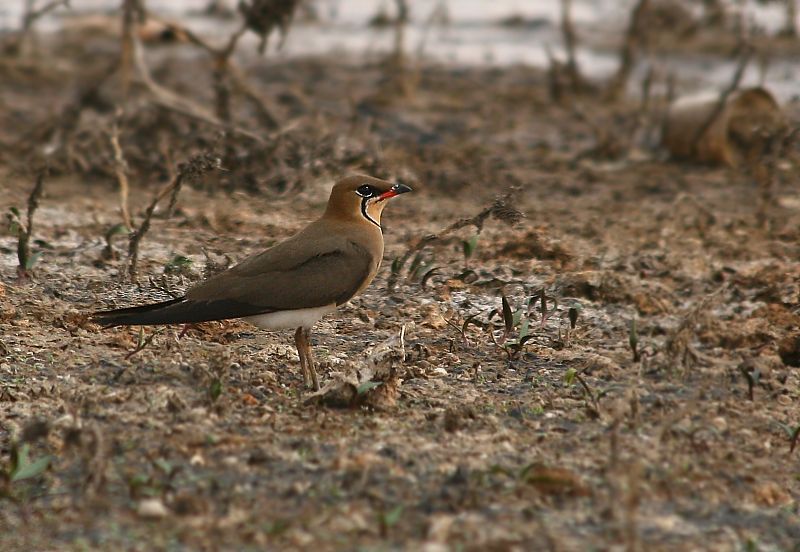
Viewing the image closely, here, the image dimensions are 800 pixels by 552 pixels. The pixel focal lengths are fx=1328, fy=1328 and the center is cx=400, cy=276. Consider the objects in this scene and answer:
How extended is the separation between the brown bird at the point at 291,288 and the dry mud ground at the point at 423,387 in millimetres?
209

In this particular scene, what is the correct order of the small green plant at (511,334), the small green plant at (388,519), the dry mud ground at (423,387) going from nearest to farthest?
1. the small green plant at (388,519)
2. the dry mud ground at (423,387)
3. the small green plant at (511,334)

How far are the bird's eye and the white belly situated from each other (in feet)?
2.04

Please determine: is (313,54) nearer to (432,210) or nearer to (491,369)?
(432,210)

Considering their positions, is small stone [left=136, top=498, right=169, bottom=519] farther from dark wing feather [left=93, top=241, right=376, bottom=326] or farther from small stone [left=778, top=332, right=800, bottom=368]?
small stone [left=778, top=332, right=800, bottom=368]

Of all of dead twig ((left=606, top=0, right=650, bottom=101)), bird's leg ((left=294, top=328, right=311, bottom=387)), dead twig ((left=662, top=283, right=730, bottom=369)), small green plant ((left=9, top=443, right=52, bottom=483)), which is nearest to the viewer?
small green plant ((left=9, top=443, right=52, bottom=483))

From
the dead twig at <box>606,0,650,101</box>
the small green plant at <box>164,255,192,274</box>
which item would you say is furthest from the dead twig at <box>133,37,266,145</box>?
the dead twig at <box>606,0,650,101</box>

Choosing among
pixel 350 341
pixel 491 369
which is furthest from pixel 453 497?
pixel 350 341

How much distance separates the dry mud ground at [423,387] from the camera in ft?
12.2

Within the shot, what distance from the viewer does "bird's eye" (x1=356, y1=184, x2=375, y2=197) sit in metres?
5.34

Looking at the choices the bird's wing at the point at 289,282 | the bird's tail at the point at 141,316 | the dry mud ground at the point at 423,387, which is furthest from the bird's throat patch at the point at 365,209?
the bird's tail at the point at 141,316

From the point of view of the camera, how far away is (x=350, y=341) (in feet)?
17.8

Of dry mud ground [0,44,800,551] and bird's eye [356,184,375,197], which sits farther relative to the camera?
bird's eye [356,184,375,197]

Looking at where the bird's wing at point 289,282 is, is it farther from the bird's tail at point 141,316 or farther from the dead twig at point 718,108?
the dead twig at point 718,108

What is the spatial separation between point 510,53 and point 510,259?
25.4ft
